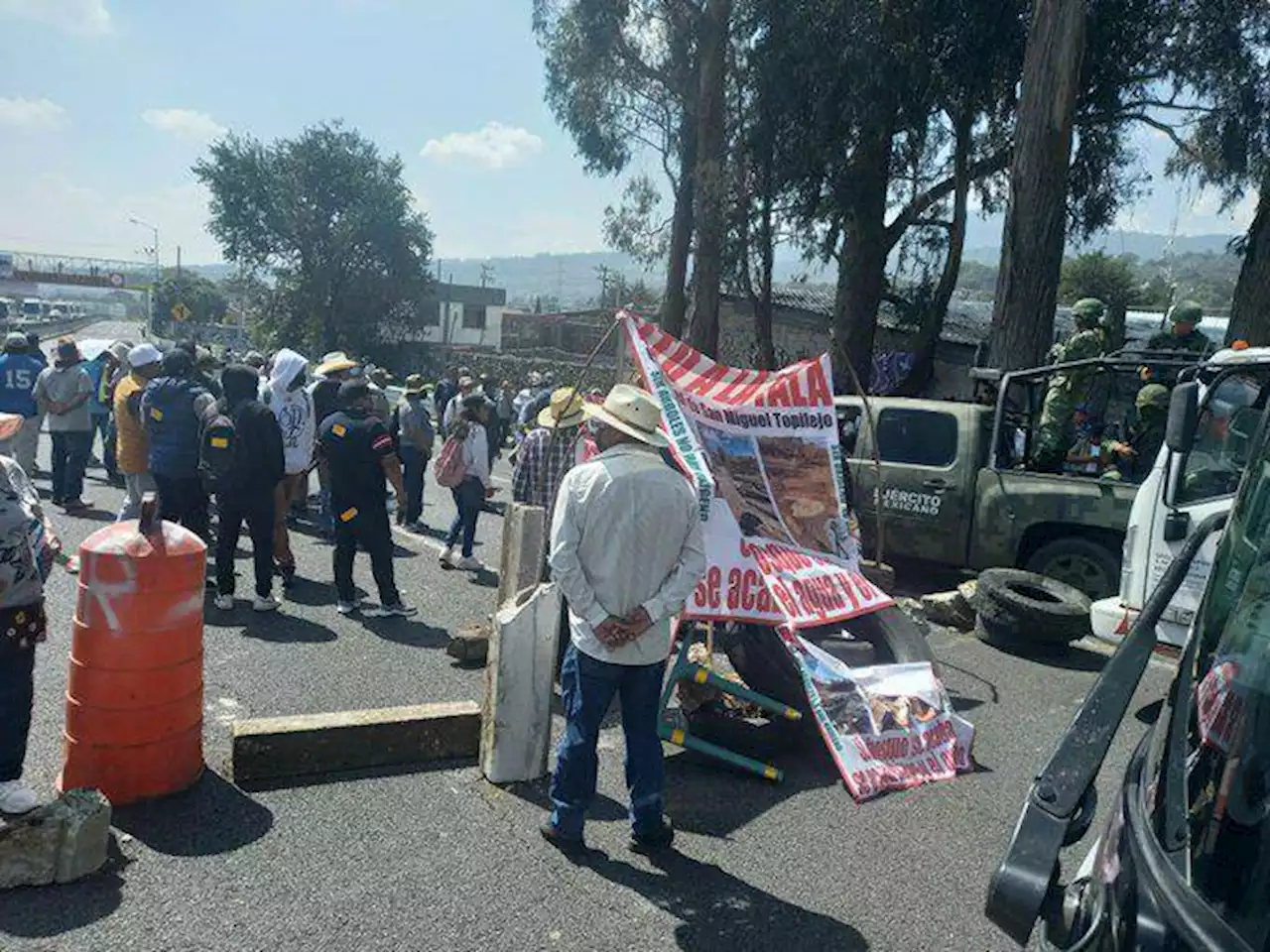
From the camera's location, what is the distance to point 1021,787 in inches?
190

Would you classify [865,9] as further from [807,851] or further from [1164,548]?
[807,851]

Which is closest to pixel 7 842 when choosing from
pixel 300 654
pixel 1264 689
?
pixel 300 654

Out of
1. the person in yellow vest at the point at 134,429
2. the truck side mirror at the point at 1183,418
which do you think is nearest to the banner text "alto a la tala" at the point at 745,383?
the truck side mirror at the point at 1183,418

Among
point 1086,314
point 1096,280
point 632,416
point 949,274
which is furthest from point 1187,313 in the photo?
point 1096,280

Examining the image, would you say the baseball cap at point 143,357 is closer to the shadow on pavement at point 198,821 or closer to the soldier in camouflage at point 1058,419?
the shadow on pavement at point 198,821

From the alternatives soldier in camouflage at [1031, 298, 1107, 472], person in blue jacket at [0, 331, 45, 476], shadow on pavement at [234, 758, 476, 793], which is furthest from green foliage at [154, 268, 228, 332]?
shadow on pavement at [234, 758, 476, 793]

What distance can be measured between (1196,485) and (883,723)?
3.09 m

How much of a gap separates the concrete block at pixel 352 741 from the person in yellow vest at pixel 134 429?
4439 mm

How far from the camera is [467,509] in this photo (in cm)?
872

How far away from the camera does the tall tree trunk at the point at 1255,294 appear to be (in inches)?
566

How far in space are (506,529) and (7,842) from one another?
7.86 ft

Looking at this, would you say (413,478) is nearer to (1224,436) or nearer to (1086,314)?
(1086,314)

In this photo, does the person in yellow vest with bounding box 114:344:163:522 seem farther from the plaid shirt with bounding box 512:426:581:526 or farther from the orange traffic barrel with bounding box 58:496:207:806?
the orange traffic barrel with bounding box 58:496:207:806

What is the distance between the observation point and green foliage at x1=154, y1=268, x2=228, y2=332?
64.7m
